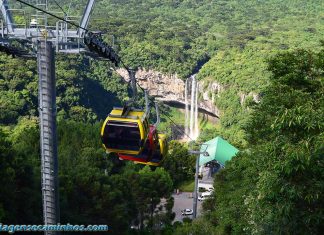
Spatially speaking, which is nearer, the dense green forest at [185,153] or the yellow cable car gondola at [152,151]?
the dense green forest at [185,153]

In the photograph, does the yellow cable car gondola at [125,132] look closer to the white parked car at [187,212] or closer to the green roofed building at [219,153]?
the white parked car at [187,212]

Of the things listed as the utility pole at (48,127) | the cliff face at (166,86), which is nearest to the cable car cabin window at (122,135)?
the utility pole at (48,127)

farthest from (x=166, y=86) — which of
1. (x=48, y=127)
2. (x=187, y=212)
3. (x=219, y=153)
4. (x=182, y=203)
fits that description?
(x=48, y=127)

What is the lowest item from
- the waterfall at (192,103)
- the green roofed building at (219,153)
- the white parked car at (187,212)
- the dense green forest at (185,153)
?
the waterfall at (192,103)

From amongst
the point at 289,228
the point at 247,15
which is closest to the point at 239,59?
the point at 247,15

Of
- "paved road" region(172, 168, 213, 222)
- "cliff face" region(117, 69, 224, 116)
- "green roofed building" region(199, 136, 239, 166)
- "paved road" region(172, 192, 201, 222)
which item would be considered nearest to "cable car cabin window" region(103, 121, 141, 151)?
"paved road" region(172, 168, 213, 222)

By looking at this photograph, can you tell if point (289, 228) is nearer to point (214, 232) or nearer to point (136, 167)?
point (214, 232)
